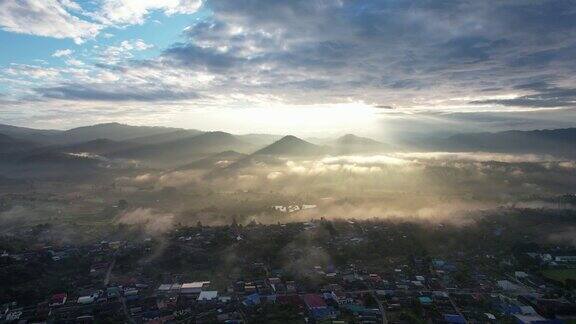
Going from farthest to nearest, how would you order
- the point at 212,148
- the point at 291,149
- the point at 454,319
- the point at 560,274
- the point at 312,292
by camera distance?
the point at 212,148, the point at 291,149, the point at 560,274, the point at 312,292, the point at 454,319

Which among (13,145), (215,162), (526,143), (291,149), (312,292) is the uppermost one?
(526,143)

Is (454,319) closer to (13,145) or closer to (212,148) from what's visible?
(212,148)

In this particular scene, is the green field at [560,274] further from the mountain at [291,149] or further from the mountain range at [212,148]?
the mountain at [291,149]

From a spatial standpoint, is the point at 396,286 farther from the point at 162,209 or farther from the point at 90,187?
the point at 90,187

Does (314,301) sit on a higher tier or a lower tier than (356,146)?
lower

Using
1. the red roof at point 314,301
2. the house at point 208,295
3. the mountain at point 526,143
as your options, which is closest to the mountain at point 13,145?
the house at point 208,295

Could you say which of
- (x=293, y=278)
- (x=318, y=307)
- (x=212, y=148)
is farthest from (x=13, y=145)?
(x=318, y=307)

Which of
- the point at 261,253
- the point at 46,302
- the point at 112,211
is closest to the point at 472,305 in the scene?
the point at 261,253
